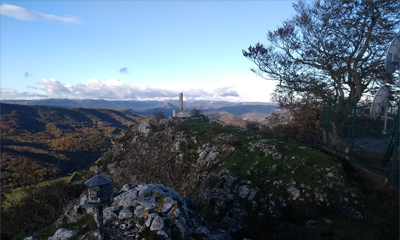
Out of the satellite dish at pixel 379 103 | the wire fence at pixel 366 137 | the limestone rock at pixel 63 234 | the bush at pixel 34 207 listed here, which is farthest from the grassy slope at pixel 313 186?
the bush at pixel 34 207

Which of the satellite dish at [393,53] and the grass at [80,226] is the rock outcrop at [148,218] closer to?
the grass at [80,226]

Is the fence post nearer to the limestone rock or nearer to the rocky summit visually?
the rocky summit

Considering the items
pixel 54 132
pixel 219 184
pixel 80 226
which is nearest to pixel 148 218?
pixel 80 226

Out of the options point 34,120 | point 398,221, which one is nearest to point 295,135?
point 398,221

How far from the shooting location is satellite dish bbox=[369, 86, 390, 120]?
1014cm

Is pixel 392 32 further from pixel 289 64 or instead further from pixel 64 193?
pixel 64 193

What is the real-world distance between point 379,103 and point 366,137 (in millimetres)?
1458

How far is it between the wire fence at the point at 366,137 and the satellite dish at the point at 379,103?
22cm

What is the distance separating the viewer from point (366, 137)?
35.5 feet

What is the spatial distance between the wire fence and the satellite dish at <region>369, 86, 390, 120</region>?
0.22 metres

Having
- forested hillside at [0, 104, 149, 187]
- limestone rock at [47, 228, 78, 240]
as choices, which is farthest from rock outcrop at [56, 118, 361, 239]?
forested hillside at [0, 104, 149, 187]

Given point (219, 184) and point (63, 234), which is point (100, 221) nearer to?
point (63, 234)

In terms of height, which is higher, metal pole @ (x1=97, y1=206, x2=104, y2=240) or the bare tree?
the bare tree

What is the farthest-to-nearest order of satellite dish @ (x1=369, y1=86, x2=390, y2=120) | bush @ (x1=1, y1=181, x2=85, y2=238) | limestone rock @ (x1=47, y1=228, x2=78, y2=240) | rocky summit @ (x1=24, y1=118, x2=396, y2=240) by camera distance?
satellite dish @ (x1=369, y1=86, x2=390, y2=120)
bush @ (x1=1, y1=181, x2=85, y2=238)
rocky summit @ (x1=24, y1=118, x2=396, y2=240)
limestone rock @ (x1=47, y1=228, x2=78, y2=240)
